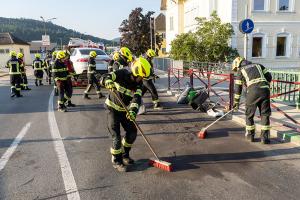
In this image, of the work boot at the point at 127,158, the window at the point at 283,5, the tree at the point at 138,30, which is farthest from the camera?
the tree at the point at 138,30

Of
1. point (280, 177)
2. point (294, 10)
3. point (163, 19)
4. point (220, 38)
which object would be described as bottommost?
point (280, 177)

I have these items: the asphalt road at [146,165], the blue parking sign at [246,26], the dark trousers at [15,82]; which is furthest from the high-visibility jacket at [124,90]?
the dark trousers at [15,82]

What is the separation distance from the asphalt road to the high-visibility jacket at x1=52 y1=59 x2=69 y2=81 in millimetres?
1825

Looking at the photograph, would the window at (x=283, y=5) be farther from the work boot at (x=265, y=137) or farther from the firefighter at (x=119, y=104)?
the firefighter at (x=119, y=104)

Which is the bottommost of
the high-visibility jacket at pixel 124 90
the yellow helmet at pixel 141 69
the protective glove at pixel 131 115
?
the protective glove at pixel 131 115

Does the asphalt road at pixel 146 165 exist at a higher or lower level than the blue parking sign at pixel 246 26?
lower

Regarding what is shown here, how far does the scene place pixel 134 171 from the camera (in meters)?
4.70

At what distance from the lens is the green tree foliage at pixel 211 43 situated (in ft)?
64.0

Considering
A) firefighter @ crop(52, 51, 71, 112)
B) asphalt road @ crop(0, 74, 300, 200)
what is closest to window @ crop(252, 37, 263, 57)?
asphalt road @ crop(0, 74, 300, 200)

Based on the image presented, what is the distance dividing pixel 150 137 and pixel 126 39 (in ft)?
128

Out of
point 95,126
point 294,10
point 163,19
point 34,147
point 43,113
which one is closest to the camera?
point 34,147

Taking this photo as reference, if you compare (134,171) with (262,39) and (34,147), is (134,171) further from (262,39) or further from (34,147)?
(262,39)

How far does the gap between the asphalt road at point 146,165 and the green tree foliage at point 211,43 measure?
12613mm

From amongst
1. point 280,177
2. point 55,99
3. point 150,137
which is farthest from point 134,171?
point 55,99
